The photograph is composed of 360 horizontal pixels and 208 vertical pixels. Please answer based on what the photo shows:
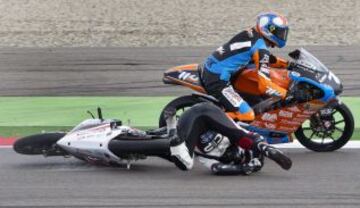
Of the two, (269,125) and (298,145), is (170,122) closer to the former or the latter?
(269,125)

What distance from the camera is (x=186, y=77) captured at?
978 centimetres

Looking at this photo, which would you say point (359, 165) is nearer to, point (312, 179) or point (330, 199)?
point (312, 179)

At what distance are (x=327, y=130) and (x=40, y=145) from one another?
10.3 feet

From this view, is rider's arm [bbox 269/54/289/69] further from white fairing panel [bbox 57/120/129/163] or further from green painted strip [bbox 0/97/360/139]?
white fairing panel [bbox 57/120/129/163]

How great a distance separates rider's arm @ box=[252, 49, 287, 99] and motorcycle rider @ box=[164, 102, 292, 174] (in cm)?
111

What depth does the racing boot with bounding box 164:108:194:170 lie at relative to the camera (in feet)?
27.1

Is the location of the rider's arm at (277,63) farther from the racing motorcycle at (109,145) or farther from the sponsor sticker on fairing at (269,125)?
the racing motorcycle at (109,145)

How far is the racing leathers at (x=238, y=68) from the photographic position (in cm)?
930

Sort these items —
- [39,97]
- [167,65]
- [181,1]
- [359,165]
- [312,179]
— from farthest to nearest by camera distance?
[181,1]
[167,65]
[39,97]
[359,165]
[312,179]

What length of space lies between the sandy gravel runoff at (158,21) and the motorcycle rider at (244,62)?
11.0 metres

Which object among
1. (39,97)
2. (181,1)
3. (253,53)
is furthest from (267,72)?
(181,1)

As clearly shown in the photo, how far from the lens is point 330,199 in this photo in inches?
297

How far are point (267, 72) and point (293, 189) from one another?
1.95m

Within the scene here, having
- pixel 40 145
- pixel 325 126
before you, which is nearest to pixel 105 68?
pixel 325 126
